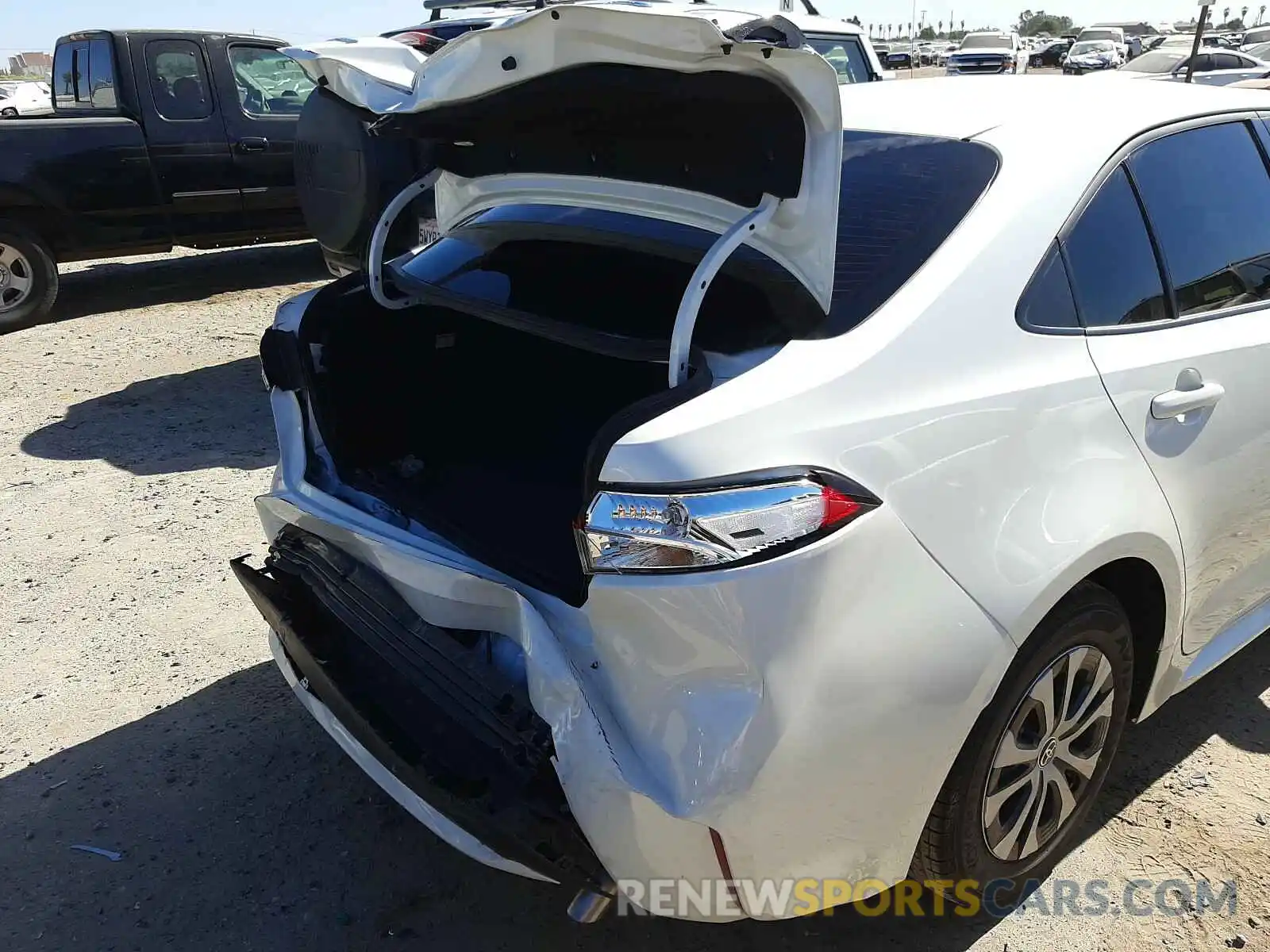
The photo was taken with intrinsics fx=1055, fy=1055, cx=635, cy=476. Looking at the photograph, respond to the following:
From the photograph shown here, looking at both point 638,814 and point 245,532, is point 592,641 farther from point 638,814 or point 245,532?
point 245,532

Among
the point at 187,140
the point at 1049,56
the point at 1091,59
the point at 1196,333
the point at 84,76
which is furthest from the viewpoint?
the point at 1049,56

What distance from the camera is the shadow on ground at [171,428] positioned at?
518cm

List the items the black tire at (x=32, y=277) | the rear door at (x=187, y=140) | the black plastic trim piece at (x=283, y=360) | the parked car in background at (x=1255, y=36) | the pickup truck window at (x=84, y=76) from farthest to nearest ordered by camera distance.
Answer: the parked car in background at (x=1255, y=36) < the pickup truck window at (x=84, y=76) < the rear door at (x=187, y=140) < the black tire at (x=32, y=277) < the black plastic trim piece at (x=283, y=360)

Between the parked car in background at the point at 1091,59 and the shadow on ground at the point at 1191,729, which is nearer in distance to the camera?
the shadow on ground at the point at 1191,729

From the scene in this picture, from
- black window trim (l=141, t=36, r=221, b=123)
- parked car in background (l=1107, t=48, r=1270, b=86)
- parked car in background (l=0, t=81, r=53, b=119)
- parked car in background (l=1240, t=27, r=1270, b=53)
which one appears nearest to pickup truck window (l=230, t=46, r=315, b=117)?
black window trim (l=141, t=36, r=221, b=123)

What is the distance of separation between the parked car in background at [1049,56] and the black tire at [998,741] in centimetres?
4725

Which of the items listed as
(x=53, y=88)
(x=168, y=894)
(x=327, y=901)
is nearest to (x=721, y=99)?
(x=327, y=901)

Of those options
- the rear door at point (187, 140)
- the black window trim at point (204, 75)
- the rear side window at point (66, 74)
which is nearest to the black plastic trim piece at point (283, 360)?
the rear door at point (187, 140)

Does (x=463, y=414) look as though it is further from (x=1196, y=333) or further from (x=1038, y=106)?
(x=1196, y=333)

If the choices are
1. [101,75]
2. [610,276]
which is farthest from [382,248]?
[101,75]

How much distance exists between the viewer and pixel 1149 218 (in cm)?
242

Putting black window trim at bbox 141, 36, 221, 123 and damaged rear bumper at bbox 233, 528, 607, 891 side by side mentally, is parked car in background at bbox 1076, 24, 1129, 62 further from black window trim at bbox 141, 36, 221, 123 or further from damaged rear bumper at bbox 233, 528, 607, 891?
damaged rear bumper at bbox 233, 528, 607, 891

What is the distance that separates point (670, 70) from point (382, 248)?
4.27 feet

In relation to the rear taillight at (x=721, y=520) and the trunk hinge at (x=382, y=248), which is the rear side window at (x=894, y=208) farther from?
the trunk hinge at (x=382, y=248)
